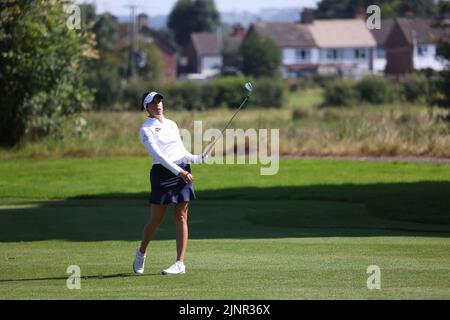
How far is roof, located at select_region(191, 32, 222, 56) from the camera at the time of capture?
534ft

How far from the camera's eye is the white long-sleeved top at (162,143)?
13594 millimetres

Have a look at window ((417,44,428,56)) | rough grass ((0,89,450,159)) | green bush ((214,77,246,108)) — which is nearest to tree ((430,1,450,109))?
rough grass ((0,89,450,159))

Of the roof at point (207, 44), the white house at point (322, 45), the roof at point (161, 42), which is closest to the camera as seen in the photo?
the white house at point (322, 45)

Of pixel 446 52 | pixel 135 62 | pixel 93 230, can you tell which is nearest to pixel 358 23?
pixel 135 62

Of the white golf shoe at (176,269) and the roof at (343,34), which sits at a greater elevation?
the roof at (343,34)

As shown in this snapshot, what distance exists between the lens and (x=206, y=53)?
537 ft

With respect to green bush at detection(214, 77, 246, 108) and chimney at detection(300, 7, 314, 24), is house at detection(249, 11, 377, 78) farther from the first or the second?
green bush at detection(214, 77, 246, 108)

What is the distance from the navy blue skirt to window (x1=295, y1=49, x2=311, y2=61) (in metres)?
139

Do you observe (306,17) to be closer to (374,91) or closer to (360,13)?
(360,13)

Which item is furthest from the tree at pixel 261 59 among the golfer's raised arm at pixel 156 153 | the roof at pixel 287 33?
the golfer's raised arm at pixel 156 153

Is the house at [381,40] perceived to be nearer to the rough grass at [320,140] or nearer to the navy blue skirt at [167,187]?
the rough grass at [320,140]

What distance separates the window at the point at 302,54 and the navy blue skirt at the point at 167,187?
138850 mm

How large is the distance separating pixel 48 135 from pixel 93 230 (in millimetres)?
20843

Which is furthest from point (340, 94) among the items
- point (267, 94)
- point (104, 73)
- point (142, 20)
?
point (142, 20)
